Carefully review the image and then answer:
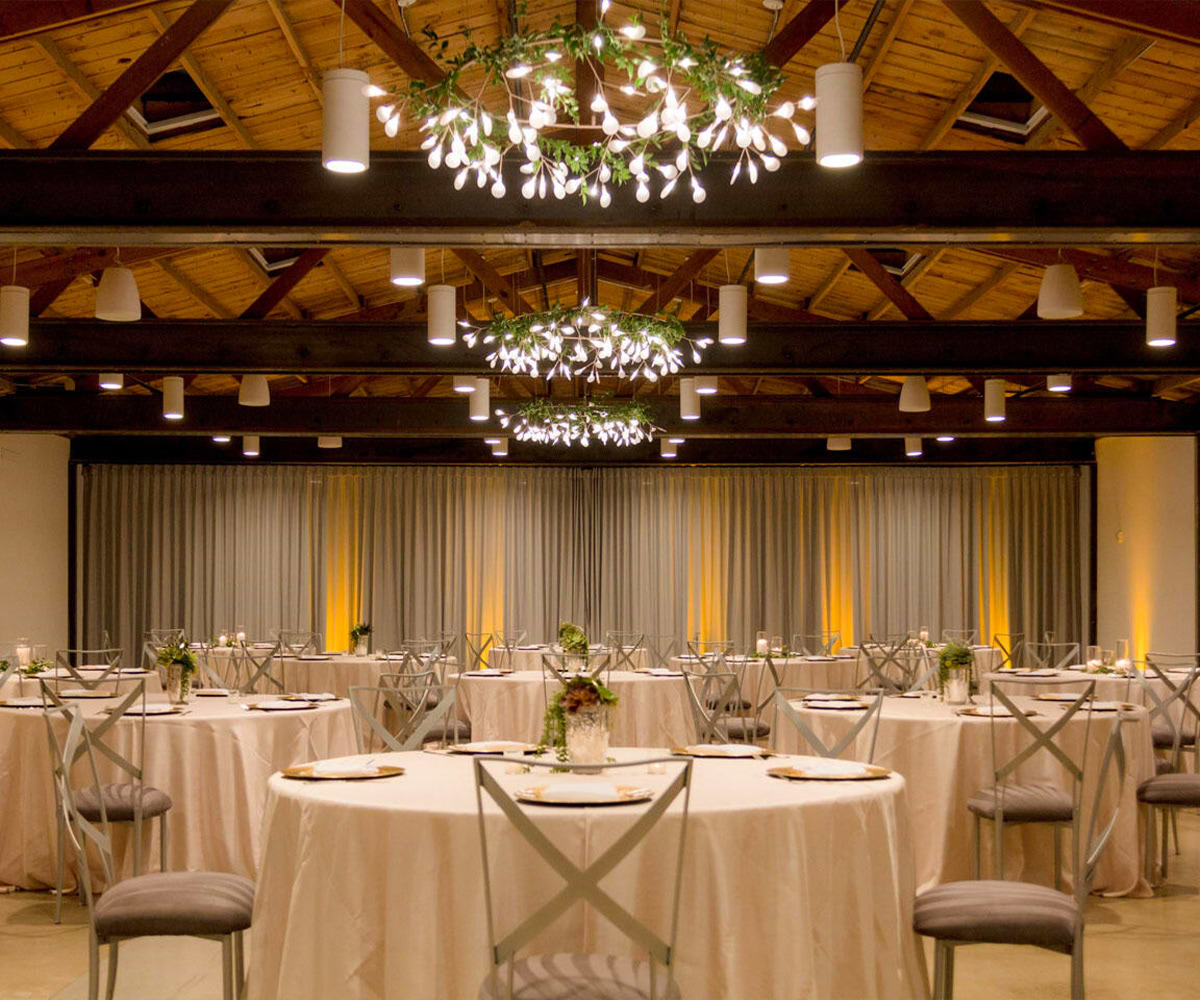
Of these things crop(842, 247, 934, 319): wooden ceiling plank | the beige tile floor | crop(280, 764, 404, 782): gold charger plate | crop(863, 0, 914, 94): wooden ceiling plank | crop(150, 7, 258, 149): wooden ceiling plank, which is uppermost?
crop(863, 0, 914, 94): wooden ceiling plank

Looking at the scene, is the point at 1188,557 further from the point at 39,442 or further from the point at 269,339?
the point at 39,442

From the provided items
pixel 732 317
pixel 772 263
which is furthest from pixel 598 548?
pixel 772 263

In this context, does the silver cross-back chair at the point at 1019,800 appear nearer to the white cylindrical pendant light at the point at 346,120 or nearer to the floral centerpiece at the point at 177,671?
the white cylindrical pendant light at the point at 346,120

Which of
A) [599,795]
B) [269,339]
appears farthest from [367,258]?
[599,795]

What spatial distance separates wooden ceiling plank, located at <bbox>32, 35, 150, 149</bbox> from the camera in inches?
269

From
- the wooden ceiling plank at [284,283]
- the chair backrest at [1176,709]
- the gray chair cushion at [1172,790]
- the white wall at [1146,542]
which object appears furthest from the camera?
the white wall at [1146,542]

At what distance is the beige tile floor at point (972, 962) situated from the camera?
15.7 feet

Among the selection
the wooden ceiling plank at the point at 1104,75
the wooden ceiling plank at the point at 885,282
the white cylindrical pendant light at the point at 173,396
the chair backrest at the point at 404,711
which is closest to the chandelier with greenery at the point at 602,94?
the chair backrest at the point at 404,711

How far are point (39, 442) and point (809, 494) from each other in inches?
368

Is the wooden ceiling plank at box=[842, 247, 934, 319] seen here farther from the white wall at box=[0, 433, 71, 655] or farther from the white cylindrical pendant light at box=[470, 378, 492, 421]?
the white wall at box=[0, 433, 71, 655]

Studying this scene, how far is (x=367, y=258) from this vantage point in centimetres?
1210

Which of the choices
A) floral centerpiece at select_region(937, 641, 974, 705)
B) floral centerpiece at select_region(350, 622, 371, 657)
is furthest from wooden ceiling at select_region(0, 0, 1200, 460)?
floral centerpiece at select_region(350, 622, 371, 657)

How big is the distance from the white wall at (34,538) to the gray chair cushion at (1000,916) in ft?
41.2

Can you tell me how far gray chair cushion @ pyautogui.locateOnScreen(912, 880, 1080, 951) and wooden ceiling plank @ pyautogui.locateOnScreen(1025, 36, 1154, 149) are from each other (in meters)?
4.07
